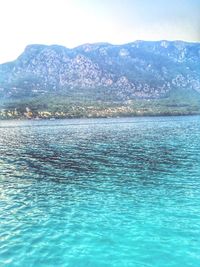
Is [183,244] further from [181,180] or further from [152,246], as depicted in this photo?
[181,180]

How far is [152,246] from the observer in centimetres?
2530

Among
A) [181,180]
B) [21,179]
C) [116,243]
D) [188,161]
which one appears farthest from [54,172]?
[116,243]

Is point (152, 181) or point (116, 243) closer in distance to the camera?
point (116, 243)

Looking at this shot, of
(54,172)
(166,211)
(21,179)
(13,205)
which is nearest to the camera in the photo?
(166,211)

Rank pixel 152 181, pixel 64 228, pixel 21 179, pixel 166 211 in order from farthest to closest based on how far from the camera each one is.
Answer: pixel 21 179, pixel 152 181, pixel 166 211, pixel 64 228

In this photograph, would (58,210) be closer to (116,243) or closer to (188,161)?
(116,243)

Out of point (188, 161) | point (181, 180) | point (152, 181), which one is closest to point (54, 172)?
point (152, 181)

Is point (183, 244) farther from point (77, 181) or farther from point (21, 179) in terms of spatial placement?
point (21, 179)

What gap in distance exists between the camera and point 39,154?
80.6m

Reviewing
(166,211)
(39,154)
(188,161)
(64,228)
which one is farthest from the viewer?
(39,154)

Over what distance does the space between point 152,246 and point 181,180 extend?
23.3 meters

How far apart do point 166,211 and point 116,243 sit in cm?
935

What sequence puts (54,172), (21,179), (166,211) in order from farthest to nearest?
(54,172), (21,179), (166,211)

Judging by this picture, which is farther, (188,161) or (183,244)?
(188,161)
